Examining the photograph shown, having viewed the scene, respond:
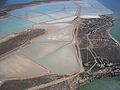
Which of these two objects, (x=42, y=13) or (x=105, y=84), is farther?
(x=42, y=13)

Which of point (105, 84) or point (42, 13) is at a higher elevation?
point (42, 13)

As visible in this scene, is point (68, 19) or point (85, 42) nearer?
point (85, 42)

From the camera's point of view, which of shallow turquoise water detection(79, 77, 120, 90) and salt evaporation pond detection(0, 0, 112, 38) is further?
salt evaporation pond detection(0, 0, 112, 38)

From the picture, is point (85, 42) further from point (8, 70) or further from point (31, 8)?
point (31, 8)

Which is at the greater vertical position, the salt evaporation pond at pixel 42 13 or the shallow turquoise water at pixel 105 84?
the salt evaporation pond at pixel 42 13

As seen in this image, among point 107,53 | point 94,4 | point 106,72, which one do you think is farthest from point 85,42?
point 94,4

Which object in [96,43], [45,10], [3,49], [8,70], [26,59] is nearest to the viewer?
[8,70]

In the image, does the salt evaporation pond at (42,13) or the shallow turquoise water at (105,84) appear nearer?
the shallow turquoise water at (105,84)

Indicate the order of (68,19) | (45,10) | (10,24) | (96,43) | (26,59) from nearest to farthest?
(26,59), (96,43), (10,24), (68,19), (45,10)
